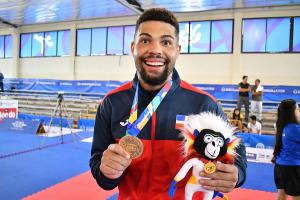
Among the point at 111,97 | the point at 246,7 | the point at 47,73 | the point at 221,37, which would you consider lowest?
the point at 111,97

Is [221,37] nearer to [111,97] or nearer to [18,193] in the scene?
[18,193]

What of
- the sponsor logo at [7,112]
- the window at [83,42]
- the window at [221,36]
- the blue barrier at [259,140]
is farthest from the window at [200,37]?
the sponsor logo at [7,112]

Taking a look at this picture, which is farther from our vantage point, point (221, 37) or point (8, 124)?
point (221, 37)

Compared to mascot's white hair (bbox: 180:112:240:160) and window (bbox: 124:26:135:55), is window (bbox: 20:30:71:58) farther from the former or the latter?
mascot's white hair (bbox: 180:112:240:160)

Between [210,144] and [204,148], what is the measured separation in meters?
0.03

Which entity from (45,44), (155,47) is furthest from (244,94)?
(45,44)

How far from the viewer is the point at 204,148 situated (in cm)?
112

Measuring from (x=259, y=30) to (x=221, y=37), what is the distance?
1683 millimetres

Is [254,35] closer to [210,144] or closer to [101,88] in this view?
[101,88]

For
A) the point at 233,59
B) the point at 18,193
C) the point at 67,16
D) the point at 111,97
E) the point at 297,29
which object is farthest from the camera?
the point at 67,16

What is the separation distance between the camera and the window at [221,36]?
13156mm

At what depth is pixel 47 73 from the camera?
17.8m

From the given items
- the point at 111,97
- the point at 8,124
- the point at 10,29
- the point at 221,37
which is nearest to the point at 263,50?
the point at 221,37

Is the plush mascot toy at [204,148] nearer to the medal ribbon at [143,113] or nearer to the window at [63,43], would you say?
the medal ribbon at [143,113]
